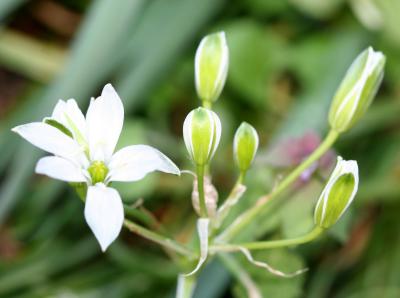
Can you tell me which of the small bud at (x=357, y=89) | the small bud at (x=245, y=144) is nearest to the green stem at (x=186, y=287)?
the small bud at (x=245, y=144)

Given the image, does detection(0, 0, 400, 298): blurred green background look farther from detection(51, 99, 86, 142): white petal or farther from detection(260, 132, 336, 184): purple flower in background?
detection(51, 99, 86, 142): white petal

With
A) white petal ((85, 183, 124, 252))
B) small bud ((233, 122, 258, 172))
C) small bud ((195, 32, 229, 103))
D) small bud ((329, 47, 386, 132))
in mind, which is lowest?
white petal ((85, 183, 124, 252))

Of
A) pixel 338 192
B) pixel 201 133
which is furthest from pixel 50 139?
pixel 338 192

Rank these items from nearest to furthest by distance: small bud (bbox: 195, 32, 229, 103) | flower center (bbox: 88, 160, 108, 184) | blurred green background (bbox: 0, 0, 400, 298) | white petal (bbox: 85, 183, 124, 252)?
white petal (bbox: 85, 183, 124, 252)
flower center (bbox: 88, 160, 108, 184)
small bud (bbox: 195, 32, 229, 103)
blurred green background (bbox: 0, 0, 400, 298)

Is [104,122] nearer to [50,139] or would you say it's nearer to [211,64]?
[50,139]

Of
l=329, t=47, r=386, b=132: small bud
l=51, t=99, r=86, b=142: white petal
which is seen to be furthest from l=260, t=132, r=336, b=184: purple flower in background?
l=51, t=99, r=86, b=142: white petal

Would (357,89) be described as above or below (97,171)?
above
